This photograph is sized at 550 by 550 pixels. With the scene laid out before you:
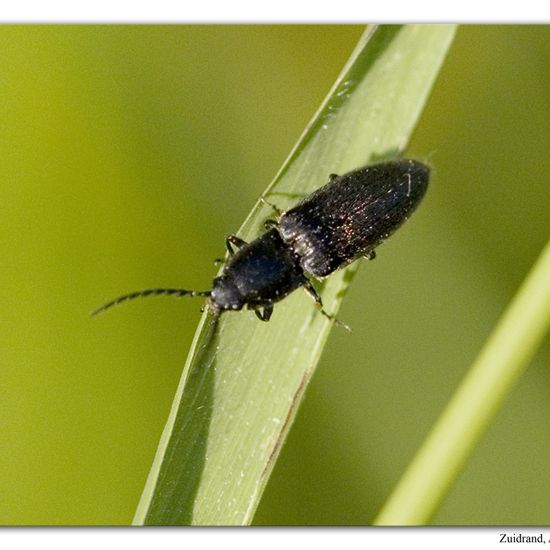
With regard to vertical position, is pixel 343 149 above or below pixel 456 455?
above

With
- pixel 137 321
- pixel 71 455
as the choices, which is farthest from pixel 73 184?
pixel 71 455

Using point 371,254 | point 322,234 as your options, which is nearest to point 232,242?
point 322,234

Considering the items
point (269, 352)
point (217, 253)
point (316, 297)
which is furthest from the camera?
point (217, 253)

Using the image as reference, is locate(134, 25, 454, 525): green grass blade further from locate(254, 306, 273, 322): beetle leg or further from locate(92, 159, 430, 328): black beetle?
locate(92, 159, 430, 328): black beetle

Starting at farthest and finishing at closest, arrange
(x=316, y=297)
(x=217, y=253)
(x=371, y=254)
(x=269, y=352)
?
(x=371, y=254) < (x=217, y=253) < (x=316, y=297) < (x=269, y=352)

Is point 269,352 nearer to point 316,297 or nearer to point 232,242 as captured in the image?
point 316,297

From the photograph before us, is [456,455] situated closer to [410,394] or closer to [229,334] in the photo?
[229,334]
